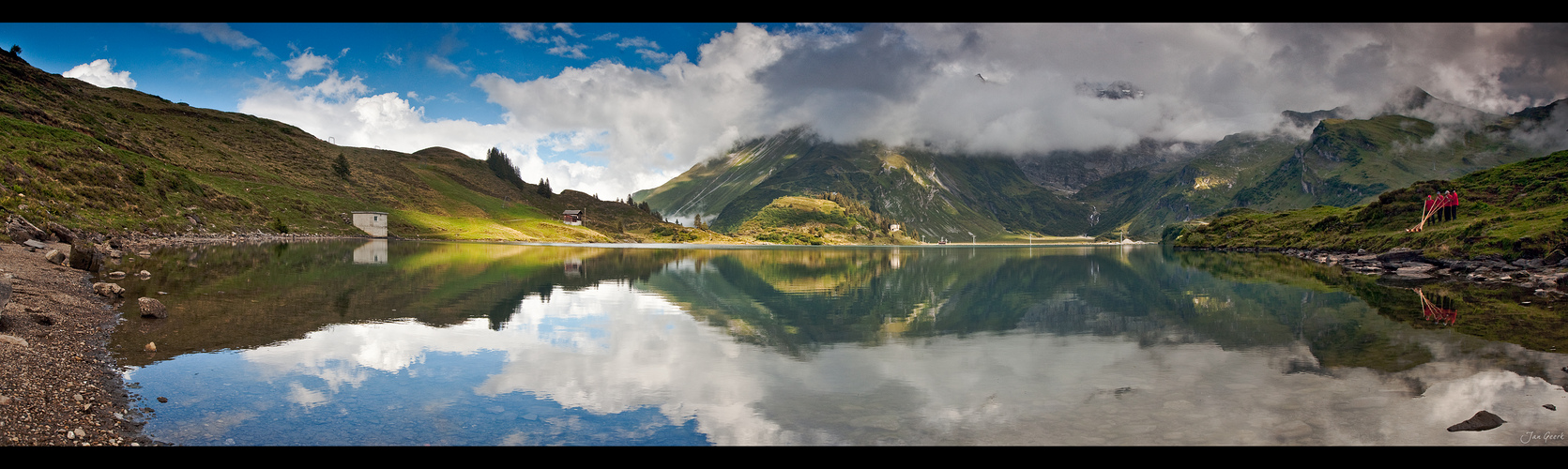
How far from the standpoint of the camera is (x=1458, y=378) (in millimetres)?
20656

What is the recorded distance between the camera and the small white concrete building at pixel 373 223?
578 feet

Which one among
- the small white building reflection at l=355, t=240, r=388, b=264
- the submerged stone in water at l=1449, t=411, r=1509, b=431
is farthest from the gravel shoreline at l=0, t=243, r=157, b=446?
the small white building reflection at l=355, t=240, r=388, b=264

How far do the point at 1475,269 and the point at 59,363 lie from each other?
336 ft

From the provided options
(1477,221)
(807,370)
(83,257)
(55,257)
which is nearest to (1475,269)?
(1477,221)

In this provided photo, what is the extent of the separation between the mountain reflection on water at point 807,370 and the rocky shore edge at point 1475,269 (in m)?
18.1

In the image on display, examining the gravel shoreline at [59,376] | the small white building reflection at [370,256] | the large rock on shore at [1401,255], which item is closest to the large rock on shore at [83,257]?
the gravel shoreline at [59,376]

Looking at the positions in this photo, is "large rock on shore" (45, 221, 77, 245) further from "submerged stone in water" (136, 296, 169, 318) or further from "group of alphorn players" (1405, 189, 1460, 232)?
"group of alphorn players" (1405, 189, 1460, 232)

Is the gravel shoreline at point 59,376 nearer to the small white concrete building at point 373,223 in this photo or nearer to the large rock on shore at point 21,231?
the large rock on shore at point 21,231

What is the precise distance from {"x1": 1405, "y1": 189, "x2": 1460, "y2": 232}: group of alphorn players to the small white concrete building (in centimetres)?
22482

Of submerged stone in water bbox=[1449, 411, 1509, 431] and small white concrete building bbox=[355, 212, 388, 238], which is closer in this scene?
submerged stone in water bbox=[1449, 411, 1509, 431]

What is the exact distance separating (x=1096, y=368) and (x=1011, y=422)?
8273 mm

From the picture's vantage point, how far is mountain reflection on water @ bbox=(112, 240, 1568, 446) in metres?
15.5

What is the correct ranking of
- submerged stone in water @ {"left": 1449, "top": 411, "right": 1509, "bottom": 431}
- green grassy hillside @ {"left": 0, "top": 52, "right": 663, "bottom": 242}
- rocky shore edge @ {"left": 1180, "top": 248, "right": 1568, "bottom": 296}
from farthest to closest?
green grassy hillside @ {"left": 0, "top": 52, "right": 663, "bottom": 242}, rocky shore edge @ {"left": 1180, "top": 248, "right": 1568, "bottom": 296}, submerged stone in water @ {"left": 1449, "top": 411, "right": 1509, "bottom": 431}

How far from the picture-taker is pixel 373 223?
586 feet
